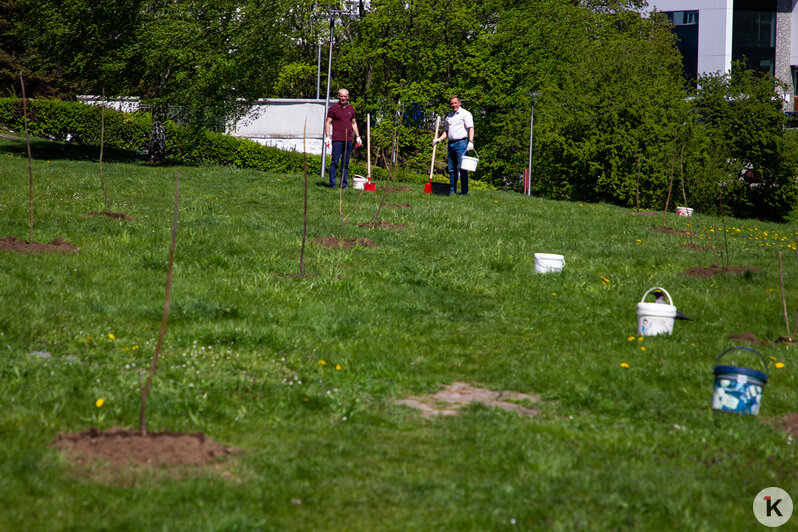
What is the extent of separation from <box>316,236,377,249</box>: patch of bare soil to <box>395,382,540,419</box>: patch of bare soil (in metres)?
5.11

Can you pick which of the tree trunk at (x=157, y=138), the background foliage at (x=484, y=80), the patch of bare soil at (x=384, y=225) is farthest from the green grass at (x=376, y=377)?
the tree trunk at (x=157, y=138)

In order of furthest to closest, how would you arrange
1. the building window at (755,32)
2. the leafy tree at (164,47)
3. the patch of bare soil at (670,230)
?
the building window at (755,32) → the leafy tree at (164,47) → the patch of bare soil at (670,230)

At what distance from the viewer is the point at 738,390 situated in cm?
532

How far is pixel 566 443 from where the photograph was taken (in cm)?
479

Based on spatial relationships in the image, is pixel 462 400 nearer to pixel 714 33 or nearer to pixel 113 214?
pixel 113 214


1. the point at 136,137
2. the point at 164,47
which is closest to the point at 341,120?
the point at 164,47

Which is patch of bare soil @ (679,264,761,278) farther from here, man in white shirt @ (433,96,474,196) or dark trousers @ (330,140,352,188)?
dark trousers @ (330,140,352,188)

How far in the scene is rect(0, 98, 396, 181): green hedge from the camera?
27.7m

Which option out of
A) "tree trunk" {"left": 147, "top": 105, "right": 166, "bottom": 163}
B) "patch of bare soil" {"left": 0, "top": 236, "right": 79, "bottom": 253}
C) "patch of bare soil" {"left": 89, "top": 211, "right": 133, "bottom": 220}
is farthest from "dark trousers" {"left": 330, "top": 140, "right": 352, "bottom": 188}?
"tree trunk" {"left": 147, "top": 105, "right": 166, "bottom": 163}

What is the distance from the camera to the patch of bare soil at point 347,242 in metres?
10.8

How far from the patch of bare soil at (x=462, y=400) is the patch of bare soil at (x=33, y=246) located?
17.7ft

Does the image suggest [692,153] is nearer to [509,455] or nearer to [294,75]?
[509,455]

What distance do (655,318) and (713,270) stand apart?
354cm

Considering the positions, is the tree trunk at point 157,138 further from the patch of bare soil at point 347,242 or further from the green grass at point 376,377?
the patch of bare soil at point 347,242
